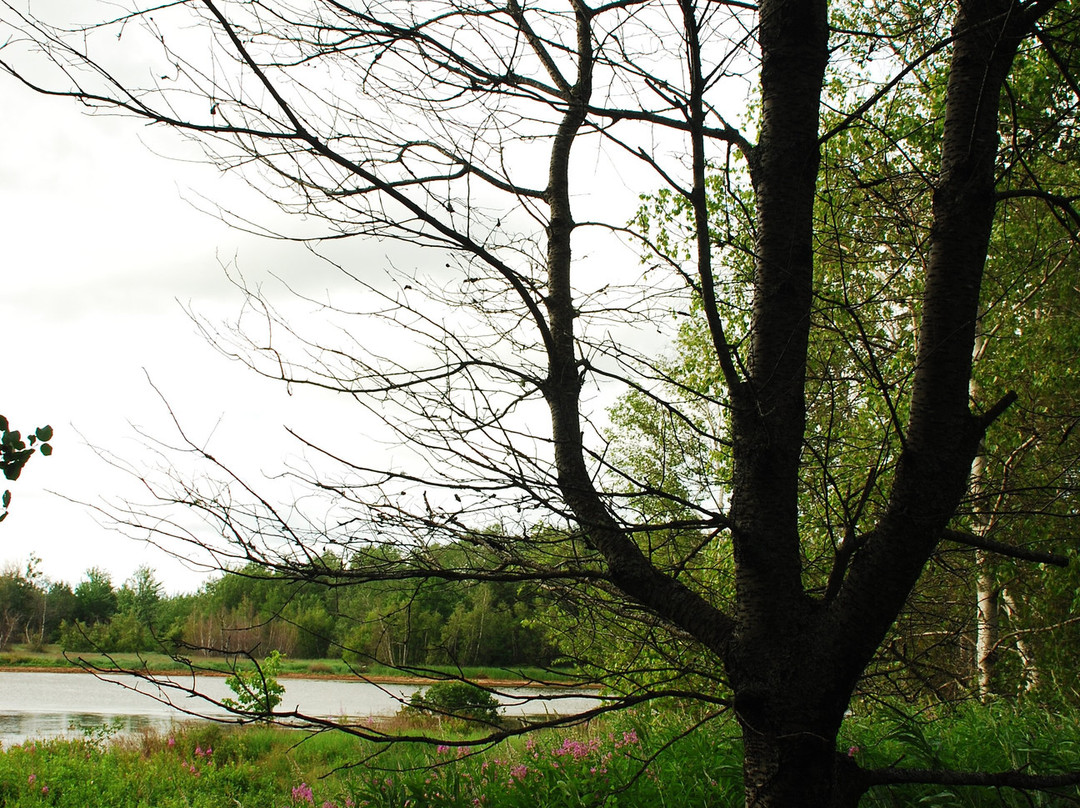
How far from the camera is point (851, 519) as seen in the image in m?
1.95

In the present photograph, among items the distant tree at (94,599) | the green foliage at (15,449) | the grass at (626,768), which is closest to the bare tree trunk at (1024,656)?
the grass at (626,768)

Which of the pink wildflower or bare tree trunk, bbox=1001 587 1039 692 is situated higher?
bare tree trunk, bbox=1001 587 1039 692

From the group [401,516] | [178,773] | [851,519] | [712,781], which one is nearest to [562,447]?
[401,516]

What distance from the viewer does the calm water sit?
49.7 feet

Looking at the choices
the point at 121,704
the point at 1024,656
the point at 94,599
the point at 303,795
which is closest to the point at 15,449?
the point at 303,795

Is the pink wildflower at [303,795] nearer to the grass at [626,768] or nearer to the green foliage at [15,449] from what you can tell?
the grass at [626,768]

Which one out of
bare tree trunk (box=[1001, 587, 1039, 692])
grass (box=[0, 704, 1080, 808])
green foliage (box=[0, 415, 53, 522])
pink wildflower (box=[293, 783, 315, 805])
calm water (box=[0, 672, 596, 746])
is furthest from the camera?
calm water (box=[0, 672, 596, 746])

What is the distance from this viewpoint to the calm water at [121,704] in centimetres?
1516

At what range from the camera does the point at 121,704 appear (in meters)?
21.5

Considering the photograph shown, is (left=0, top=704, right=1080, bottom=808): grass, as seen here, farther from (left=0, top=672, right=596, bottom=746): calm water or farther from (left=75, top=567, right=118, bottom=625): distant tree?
(left=75, top=567, right=118, bottom=625): distant tree

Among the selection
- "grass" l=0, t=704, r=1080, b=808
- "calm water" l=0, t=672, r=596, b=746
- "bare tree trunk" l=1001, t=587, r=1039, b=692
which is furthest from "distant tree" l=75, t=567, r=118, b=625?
"bare tree trunk" l=1001, t=587, r=1039, b=692

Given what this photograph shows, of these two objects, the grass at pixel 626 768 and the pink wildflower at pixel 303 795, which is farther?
the pink wildflower at pixel 303 795

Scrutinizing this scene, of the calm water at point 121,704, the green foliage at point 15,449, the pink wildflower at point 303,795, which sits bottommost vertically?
the calm water at point 121,704

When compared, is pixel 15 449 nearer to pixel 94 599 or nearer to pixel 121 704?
pixel 94 599
